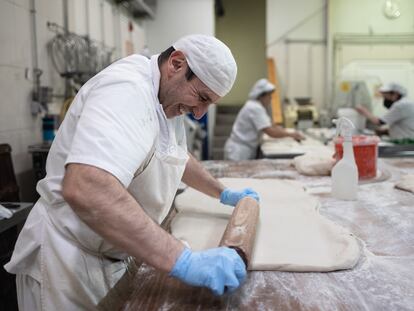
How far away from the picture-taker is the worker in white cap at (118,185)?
848 millimetres

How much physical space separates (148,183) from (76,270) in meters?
0.32

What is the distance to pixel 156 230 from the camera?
2.89 ft

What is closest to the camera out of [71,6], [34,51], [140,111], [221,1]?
[140,111]

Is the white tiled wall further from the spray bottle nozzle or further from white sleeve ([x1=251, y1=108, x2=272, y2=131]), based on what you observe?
the spray bottle nozzle

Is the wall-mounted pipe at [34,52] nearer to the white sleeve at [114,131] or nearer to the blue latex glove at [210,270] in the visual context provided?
the white sleeve at [114,131]

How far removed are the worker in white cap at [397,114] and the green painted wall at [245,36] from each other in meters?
4.20

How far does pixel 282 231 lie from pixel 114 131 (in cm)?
69

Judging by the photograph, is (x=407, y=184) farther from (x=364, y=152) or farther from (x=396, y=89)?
(x=396, y=89)

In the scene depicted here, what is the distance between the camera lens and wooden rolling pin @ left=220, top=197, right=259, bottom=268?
0.99 metres

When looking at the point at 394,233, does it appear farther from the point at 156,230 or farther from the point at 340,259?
the point at 156,230

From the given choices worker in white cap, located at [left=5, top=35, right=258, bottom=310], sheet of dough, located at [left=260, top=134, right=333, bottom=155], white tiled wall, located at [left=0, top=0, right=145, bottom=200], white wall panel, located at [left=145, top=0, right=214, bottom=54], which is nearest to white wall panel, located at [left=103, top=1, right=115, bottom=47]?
white tiled wall, located at [left=0, top=0, right=145, bottom=200]

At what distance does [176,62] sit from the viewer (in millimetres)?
1120

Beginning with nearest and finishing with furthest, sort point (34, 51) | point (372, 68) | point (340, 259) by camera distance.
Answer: point (340, 259) < point (34, 51) < point (372, 68)

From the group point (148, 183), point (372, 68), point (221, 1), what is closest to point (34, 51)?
point (148, 183)
